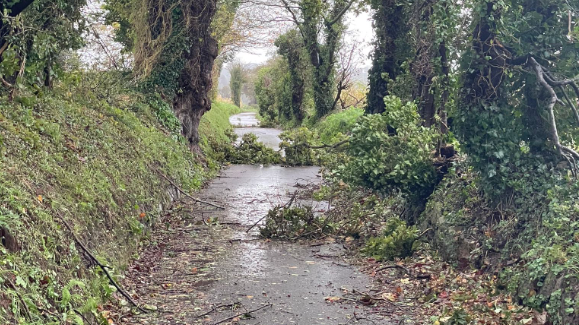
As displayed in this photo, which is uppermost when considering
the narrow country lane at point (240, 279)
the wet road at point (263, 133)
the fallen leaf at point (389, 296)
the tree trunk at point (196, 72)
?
the tree trunk at point (196, 72)

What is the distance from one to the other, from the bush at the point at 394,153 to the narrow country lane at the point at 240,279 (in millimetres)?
1467

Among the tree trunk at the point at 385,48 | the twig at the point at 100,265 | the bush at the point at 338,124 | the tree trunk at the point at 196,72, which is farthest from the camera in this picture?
the bush at the point at 338,124

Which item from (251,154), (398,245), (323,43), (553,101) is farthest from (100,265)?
(323,43)

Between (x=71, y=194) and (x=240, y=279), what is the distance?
2.54m

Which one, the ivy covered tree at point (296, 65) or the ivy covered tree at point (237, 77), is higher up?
the ivy covered tree at point (237, 77)

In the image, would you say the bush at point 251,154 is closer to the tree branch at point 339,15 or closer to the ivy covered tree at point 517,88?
the tree branch at point 339,15

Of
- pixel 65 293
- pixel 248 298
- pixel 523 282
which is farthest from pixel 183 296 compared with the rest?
pixel 523 282

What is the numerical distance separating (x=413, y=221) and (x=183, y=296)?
4928 millimetres

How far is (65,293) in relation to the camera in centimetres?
471

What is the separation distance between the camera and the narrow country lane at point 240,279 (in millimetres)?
6182

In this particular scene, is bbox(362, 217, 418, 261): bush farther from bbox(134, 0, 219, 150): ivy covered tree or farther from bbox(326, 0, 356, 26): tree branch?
bbox(326, 0, 356, 26): tree branch

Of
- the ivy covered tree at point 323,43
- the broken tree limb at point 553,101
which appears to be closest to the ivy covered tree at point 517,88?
the broken tree limb at point 553,101

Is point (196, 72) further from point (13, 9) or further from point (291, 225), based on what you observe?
→ point (13, 9)

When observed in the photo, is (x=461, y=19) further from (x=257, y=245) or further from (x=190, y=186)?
(x=190, y=186)
